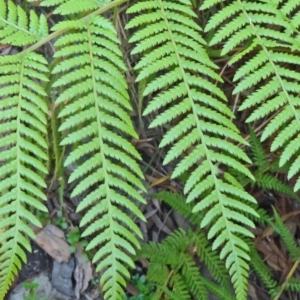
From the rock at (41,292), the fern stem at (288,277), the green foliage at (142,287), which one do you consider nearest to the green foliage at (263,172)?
the fern stem at (288,277)

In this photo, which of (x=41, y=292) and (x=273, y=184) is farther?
(x=41, y=292)

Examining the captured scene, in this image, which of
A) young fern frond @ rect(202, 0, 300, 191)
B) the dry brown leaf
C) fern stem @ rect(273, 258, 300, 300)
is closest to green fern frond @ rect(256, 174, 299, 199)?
fern stem @ rect(273, 258, 300, 300)

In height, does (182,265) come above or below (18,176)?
below

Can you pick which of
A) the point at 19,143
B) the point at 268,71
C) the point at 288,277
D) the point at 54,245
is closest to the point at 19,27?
the point at 19,143

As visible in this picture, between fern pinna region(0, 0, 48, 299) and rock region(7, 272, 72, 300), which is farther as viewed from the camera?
rock region(7, 272, 72, 300)

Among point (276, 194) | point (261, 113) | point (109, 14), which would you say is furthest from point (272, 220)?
point (109, 14)

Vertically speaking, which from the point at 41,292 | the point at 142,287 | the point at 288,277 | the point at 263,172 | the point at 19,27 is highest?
the point at 19,27

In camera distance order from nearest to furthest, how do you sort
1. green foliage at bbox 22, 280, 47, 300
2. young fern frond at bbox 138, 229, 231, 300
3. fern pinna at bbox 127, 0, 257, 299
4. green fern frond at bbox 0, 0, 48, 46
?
fern pinna at bbox 127, 0, 257, 299 < green fern frond at bbox 0, 0, 48, 46 < young fern frond at bbox 138, 229, 231, 300 < green foliage at bbox 22, 280, 47, 300

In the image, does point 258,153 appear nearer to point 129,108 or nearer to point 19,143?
point 129,108

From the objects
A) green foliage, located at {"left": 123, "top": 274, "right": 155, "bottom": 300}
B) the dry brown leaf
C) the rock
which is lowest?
green foliage, located at {"left": 123, "top": 274, "right": 155, "bottom": 300}

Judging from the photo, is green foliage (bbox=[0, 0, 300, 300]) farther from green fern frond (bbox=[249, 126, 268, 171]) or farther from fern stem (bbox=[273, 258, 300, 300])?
fern stem (bbox=[273, 258, 300, 300])

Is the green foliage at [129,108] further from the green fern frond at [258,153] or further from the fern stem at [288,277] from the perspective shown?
the fern stem at [288,277]

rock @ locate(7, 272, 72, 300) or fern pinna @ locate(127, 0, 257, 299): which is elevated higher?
fern pinna @ locate(127, 0, 257, 299)
